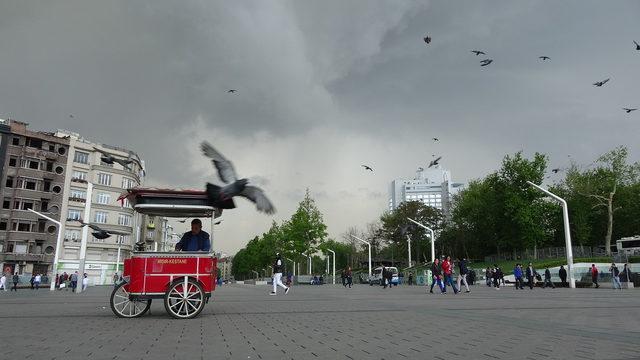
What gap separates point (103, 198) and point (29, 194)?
31.9ft

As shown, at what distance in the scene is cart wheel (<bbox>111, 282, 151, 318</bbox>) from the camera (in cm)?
973

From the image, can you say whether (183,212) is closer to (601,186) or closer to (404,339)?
(404,339)

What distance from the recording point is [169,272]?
9.49 m

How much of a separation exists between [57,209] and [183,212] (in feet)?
222

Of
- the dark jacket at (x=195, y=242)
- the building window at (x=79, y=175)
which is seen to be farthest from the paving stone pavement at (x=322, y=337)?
the building window at (x=79, y=175)

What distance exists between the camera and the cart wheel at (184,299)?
9.22m

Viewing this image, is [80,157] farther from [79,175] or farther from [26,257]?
[26,257]

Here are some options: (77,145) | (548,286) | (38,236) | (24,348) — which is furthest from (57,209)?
(24,348)

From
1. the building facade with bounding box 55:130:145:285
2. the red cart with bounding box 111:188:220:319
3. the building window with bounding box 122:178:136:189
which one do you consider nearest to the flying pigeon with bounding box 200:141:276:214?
the red cart with bounding box 111:188:220:319

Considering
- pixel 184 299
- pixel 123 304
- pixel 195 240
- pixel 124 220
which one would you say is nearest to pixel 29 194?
pixel 124 220

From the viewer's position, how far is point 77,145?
72.1 meters

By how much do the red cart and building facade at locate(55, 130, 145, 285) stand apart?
60643 millimetres

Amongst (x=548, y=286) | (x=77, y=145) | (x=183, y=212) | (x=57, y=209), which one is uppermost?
(x=77, y=145)

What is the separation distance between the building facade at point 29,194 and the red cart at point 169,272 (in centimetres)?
6337
